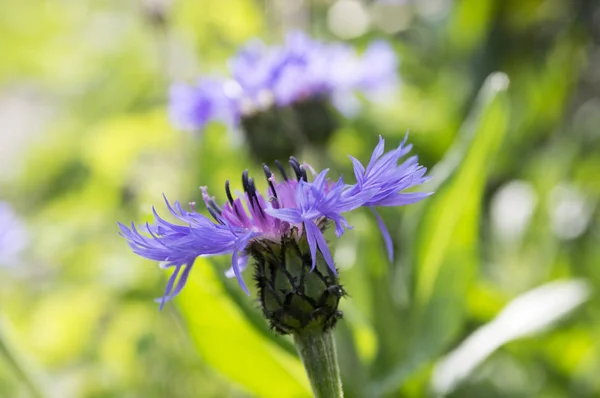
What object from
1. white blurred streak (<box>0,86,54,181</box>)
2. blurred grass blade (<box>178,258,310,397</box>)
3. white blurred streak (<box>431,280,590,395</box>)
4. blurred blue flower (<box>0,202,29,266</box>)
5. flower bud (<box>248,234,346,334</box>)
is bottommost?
white blurred streak (<box>431,280,590,395</box>)

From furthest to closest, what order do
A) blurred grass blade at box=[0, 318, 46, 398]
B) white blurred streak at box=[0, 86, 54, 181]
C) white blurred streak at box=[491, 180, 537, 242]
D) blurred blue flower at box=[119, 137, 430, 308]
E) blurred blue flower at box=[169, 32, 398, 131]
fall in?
white blurred streak at box=[0, 86, 54, 181] < white blurred streak at box=[491, 180, 537, 242] < blurred blue flower at box=[169, 32, 398, 131] < blurred grass blade at box=[0, 318, 46, 398] < blurred blue flower at box=[119, 137, 430, 308]

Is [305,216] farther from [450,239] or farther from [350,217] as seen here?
[350,217]

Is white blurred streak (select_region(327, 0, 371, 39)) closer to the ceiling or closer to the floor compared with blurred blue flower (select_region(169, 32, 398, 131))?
closer to the ceiling

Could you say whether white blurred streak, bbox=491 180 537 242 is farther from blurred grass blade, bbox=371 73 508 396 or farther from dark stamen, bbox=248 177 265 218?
dark stamen, bbox=248 177 265 218

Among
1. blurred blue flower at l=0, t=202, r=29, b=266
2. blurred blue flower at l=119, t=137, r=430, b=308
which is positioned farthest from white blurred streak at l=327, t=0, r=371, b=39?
blurred blue flower at l=119, t=137, r=430, b=308

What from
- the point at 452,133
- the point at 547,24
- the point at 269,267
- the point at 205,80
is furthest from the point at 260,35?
the point at 269,267

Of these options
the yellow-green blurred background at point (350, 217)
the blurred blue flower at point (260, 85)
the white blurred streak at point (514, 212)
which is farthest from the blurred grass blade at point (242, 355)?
the white blurred streak at point (514, 212)

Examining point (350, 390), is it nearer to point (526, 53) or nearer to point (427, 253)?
point (427, 253)
